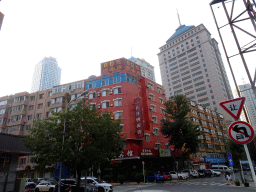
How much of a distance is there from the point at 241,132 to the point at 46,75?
19678 centimetres

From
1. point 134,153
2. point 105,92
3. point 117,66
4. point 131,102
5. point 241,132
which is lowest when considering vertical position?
point 241,132

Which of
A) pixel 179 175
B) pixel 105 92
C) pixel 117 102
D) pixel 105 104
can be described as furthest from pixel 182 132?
pixel 105 92

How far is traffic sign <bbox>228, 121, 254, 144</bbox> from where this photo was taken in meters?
5.06

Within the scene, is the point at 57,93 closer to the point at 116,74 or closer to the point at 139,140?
the point at 116,74

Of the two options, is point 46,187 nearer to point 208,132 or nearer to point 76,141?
point 76,141

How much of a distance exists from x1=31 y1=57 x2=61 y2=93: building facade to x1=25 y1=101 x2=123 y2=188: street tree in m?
177

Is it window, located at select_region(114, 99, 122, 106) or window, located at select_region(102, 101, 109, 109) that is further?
window, located at select_region(102, 101, 109, 109)

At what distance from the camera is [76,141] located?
1684 cm

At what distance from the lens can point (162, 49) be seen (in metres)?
116

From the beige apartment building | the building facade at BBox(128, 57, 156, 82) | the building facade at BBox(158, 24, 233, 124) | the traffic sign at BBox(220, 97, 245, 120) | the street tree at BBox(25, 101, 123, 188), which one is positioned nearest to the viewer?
the traffic sign at BBox(220, 97, 245, 120)

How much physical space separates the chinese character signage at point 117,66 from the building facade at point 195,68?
5485 cm

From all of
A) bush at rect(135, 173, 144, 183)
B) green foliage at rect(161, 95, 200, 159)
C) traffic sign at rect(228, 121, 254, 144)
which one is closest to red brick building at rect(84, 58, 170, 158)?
bush at rect(135, 173, 144, 183)

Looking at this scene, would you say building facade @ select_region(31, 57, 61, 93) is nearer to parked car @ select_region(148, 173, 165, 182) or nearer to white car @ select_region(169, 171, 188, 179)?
white car @ select_region(169, 171, 188, 179)

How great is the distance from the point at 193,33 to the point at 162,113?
74.9m
